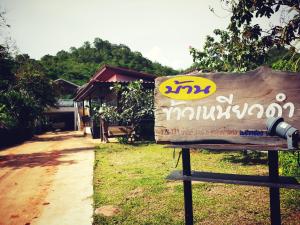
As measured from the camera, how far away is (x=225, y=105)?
11.4ft

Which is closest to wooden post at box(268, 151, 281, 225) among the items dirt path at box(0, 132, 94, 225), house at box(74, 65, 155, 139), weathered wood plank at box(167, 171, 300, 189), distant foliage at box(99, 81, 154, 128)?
weathered wood plank at box(167, 171, 300, 189)

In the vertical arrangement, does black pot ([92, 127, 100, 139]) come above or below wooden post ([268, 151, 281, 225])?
below

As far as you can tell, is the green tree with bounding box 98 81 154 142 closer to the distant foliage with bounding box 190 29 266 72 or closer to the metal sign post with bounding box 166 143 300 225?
the distant foliage with bounding box 190 29 266 72

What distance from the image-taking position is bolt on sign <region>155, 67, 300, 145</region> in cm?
321

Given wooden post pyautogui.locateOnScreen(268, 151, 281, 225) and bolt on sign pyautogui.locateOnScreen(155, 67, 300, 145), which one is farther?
wooden post pyautogui.locateOnScreen(268, 151, 281, 225)

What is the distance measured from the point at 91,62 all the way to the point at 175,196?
234 ft

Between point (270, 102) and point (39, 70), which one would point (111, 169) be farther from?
point (39, 70)

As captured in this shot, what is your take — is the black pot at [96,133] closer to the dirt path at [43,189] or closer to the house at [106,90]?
the house at [106,90]

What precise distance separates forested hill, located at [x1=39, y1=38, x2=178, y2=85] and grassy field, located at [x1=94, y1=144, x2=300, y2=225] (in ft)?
152

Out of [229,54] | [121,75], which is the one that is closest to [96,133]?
[121,75]

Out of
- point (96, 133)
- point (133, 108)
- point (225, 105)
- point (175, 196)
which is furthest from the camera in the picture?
point (96, 133)

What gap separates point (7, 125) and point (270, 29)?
17302mm

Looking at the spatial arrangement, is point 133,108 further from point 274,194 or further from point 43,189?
point 274,194

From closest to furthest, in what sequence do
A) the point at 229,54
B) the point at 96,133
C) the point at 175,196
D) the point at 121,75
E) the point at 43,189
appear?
the point at 175,196, the point at 43,189, the point at 229,54, the point at 96,133, the point at 121,75
